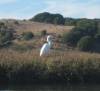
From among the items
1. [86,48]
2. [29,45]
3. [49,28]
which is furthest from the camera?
[49,28]

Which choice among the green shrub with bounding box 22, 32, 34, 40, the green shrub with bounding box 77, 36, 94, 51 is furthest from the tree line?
the green shrub with bounding box 22, 32, 34, 40

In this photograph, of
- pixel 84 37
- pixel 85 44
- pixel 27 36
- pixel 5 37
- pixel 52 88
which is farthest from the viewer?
pixel 27 36

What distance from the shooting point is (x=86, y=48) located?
53.4 meters

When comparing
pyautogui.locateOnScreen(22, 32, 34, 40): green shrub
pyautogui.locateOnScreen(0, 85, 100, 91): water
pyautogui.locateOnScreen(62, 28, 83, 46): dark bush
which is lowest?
pyautogui.locateOnScreen(22, 32, 34, 40): green shrub

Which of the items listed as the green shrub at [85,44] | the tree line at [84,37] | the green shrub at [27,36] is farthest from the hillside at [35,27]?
the green shrub at [85,44]

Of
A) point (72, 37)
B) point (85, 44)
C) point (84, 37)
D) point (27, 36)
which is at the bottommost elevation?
point (27, 36)

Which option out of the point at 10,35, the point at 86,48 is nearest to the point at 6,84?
the point at 86,48

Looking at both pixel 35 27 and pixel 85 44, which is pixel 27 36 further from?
pixel 85 44

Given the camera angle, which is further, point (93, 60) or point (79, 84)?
point (93, 60)

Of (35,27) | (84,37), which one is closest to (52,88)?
(84,37)

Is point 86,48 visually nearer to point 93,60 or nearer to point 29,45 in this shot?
point 29,45

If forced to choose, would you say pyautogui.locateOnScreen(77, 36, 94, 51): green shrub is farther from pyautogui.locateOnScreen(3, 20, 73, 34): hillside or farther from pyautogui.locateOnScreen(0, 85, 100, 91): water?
pyautogui.locateOnScreen(0, 85, 100, 91): water

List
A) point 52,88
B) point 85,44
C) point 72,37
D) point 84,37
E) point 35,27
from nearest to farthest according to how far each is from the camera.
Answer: point 52,88 → point 85,44 → point 84,37 → point 72,37 → point 35,27

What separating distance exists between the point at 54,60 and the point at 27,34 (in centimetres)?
3498
